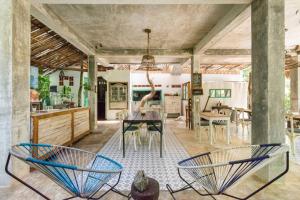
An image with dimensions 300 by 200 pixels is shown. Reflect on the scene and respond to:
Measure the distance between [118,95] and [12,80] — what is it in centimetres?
780

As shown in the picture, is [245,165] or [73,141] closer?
[245,165]

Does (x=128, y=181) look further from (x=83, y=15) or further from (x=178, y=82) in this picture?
(x=178, y=82)

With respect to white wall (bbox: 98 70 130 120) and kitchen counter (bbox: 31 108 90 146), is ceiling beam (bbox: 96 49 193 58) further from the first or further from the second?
white wall (bbox: 98 70 130 120)

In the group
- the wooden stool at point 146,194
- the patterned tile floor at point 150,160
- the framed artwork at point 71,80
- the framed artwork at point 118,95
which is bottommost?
the patterned tile floor at point 150,160

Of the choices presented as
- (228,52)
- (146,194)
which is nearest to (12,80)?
(146,194)

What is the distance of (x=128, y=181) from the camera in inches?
107

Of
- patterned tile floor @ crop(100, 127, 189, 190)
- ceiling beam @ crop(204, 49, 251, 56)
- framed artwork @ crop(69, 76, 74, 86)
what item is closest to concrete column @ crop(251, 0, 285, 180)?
patterned tile floor @ crop(100, 127, 189, 190)

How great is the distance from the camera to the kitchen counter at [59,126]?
3.18m

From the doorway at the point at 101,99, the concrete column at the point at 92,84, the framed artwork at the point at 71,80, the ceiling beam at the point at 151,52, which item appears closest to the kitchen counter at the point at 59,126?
the concrete column at the point at 92,84

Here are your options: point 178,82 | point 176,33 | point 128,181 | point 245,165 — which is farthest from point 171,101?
point 245,165

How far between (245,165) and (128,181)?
66.5 inches

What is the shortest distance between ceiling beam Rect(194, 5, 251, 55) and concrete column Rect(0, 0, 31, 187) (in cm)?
371

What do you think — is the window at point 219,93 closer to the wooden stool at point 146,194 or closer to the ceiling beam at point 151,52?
the ceiling beam at point 151,52

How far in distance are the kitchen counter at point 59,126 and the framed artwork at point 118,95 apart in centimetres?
443
